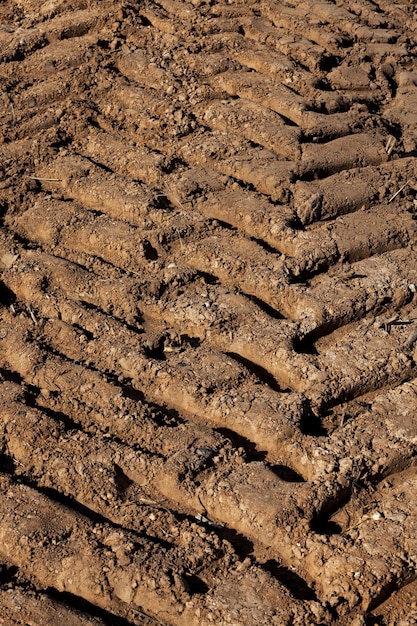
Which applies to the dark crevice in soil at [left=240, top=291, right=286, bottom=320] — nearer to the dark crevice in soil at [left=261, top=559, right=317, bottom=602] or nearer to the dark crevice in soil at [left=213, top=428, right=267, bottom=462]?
the dark crevice in soil at [left=213, top=428, right=267, bottom=462]

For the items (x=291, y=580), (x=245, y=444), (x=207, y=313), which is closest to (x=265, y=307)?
(x=207, y=313)

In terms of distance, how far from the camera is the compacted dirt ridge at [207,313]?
120 inches

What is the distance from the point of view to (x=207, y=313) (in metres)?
3.95

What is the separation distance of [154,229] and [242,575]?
185 cm

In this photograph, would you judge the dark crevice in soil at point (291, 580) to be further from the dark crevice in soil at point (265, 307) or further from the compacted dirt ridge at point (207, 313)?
the dark crevice in soil at point (265, 307)

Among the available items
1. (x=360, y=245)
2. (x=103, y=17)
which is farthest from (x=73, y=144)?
(x=360, y=245)

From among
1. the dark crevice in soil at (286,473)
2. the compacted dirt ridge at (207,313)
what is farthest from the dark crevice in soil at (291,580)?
the dark crevice in soil at (286,473)

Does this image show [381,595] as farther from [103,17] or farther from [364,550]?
[103,17]

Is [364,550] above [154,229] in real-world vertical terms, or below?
below

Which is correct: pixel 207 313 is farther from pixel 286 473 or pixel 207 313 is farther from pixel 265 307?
pixel 286 473

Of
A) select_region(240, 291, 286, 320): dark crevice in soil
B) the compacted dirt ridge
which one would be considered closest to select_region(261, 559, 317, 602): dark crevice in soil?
the compacted dirt ridge

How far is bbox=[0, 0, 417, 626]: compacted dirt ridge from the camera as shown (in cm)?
306

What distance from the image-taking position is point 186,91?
501 cm

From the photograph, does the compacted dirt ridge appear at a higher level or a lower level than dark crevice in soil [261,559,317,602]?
higher
